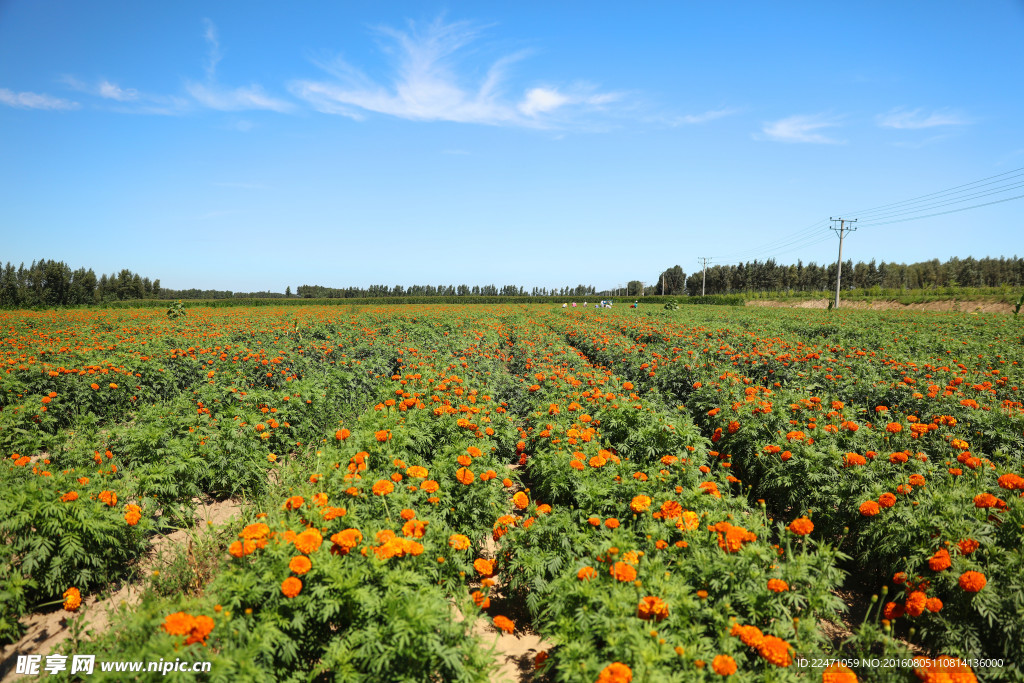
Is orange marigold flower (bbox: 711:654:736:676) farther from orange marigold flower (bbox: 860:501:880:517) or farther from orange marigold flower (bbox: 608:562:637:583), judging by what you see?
orange marigold flower (bbox: 860:501:880:517)

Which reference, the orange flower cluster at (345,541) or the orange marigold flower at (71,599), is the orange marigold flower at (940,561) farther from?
the orange marigold flower at (71,599)

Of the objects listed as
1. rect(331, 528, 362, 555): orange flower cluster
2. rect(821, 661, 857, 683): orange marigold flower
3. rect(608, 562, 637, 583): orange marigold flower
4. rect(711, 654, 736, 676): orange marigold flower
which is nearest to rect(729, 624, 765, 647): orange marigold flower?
rect(711, 654, 736, 676): orange marigold flower

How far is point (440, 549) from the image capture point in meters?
3.28

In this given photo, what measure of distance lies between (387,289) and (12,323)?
11144 cm

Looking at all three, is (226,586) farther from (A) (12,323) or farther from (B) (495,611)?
(A) (12,323)

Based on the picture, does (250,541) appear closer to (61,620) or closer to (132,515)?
(132,515)

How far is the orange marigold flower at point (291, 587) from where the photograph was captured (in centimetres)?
229

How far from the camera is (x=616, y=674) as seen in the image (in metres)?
1.96

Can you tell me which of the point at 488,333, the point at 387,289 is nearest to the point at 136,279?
the point at 387,289

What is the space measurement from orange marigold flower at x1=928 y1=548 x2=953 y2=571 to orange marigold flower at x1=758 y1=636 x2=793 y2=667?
1.49 m

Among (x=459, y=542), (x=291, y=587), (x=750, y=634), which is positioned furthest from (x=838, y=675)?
(x=291, y=587)

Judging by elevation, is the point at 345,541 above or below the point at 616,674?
above

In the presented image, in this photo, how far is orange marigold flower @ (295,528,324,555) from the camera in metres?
2.46

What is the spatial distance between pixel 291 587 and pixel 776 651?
100 inches
